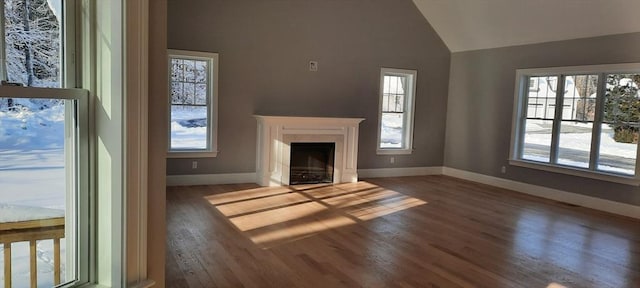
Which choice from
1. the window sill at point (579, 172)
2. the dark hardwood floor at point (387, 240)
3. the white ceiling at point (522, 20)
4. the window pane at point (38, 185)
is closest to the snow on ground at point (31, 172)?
the window pane at point (38, 185)

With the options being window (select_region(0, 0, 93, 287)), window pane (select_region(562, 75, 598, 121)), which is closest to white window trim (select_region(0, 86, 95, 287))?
window (select_region(0, 0, 93, 287))

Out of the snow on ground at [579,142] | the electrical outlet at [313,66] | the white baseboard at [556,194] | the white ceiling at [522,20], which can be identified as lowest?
the white baseboard at [556,194]

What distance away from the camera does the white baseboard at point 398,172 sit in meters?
7.71

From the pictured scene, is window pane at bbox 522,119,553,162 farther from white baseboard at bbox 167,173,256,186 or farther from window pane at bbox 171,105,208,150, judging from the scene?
window pane at bbox 171,105,208,150

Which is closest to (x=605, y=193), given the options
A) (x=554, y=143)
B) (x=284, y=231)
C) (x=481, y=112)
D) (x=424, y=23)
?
(x=554, y=143)

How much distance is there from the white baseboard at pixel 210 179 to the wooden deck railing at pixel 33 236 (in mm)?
4630

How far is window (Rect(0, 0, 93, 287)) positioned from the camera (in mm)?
1504

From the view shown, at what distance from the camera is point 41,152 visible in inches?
64.2

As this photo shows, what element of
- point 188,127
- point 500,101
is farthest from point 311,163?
point 500,101

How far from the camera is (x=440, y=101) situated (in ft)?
27.2

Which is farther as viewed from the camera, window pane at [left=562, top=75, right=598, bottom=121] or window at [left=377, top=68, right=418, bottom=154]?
window at [left=377, top=68, right=418, bottom=154]

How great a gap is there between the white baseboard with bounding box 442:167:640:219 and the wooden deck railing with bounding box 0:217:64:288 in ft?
20.7

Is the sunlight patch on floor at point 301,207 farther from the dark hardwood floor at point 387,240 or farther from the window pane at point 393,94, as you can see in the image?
the window pane at point 393,94

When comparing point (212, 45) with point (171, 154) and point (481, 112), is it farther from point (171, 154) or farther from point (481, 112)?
point (481, 112)
